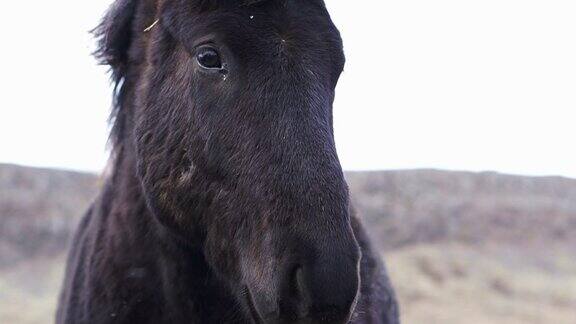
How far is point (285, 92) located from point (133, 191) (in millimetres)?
840

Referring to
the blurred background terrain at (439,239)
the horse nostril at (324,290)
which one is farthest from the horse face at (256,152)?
the blurred background terrain at (439,239)

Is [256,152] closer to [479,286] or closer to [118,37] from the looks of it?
[118,37]

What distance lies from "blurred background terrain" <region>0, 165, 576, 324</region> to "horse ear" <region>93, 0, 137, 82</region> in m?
7.35

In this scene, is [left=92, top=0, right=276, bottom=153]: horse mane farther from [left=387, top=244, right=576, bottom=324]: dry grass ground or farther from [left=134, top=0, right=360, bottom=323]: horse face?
[left=387, top=244, right=576, bottom=324]: dry grass ground

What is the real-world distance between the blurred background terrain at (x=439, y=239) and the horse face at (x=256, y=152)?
7.83m

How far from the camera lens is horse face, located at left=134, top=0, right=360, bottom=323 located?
190cm

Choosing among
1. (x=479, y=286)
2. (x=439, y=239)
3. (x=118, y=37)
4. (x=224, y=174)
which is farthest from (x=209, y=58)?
(x=439, y=239)

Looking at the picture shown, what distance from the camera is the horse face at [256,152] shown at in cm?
190

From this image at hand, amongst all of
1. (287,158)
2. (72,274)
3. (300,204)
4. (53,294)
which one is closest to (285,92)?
(287,158)

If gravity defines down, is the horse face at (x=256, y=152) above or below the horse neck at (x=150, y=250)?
above

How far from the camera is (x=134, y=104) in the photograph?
266 centimetres

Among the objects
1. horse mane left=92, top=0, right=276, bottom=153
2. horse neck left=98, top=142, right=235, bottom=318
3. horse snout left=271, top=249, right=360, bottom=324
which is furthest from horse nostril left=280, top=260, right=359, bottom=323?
horse mane left=92, top=0, right=276, bottom=153

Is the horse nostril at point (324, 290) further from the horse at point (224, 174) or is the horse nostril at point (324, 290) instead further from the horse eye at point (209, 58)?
the horse eye at point (209, 58)

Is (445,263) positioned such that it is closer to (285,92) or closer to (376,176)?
(376,176)
